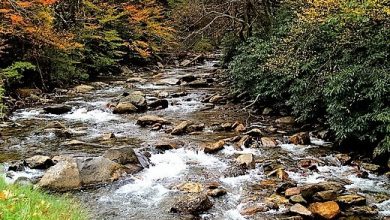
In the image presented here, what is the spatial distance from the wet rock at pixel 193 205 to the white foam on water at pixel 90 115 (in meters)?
7.56

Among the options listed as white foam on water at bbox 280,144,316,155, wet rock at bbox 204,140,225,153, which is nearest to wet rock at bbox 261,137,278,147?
white foam on water at bbox 280,144,316,155

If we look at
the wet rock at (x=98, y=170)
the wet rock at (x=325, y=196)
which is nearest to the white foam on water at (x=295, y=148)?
the wet rock at (x=325, y=196)

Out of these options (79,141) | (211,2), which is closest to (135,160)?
(79,141)

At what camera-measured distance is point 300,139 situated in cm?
1128

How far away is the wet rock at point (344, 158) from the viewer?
383 inches

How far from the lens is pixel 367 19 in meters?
9.99

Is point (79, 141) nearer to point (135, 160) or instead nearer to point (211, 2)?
point (135, 160)

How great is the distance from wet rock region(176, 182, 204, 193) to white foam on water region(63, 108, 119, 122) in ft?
21.7

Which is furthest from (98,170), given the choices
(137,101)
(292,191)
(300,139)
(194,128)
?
(137,101)

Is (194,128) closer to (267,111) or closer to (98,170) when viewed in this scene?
(267,111)

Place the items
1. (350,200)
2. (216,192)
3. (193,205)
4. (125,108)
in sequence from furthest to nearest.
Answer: (125,108) → (216,192) → (350,200) → (193,205)

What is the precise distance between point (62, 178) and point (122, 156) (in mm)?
1613

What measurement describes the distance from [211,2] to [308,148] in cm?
1264

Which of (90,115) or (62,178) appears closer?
(62,178)
